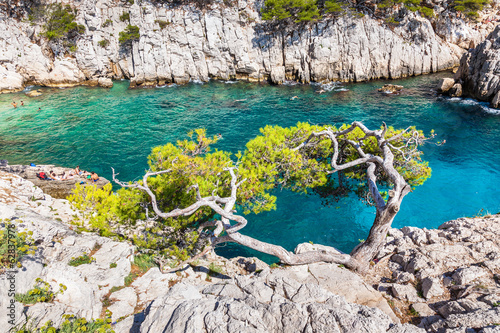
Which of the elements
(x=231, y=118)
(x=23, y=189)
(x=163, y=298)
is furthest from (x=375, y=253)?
(x=231, y=118)

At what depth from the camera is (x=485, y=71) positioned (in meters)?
37.8

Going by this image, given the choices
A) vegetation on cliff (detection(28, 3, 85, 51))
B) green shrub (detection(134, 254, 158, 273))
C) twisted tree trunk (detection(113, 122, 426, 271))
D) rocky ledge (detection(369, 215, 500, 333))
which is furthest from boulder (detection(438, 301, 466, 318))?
vegetation on cliff (detection(28, 3, 85, 51))

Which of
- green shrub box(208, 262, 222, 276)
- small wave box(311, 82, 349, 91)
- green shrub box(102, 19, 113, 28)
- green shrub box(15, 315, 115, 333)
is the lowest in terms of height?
green shrub box(208, 262, 222, 276)

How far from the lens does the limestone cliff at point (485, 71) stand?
3700cm

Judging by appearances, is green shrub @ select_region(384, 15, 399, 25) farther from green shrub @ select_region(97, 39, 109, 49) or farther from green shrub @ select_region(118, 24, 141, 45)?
green shrub @ select_region(97, 39, 109, 49)

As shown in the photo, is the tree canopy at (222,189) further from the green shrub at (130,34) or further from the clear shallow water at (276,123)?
the green shrub at (130,34)

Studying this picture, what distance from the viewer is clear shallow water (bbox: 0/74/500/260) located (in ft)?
70.1

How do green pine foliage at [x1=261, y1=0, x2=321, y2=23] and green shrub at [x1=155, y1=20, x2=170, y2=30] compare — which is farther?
green shrub at [x1=155, y1=20, x2=170, y2=30]

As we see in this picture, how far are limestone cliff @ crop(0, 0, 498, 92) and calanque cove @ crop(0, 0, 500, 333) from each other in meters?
0.39

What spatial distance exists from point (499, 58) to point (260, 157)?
140 ft

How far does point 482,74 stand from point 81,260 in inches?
2077

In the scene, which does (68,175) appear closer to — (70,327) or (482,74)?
(70,327)

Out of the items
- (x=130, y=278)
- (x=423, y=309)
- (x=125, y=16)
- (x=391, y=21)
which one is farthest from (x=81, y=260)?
(x=391, y=21)

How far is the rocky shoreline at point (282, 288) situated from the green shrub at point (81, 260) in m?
0.18
